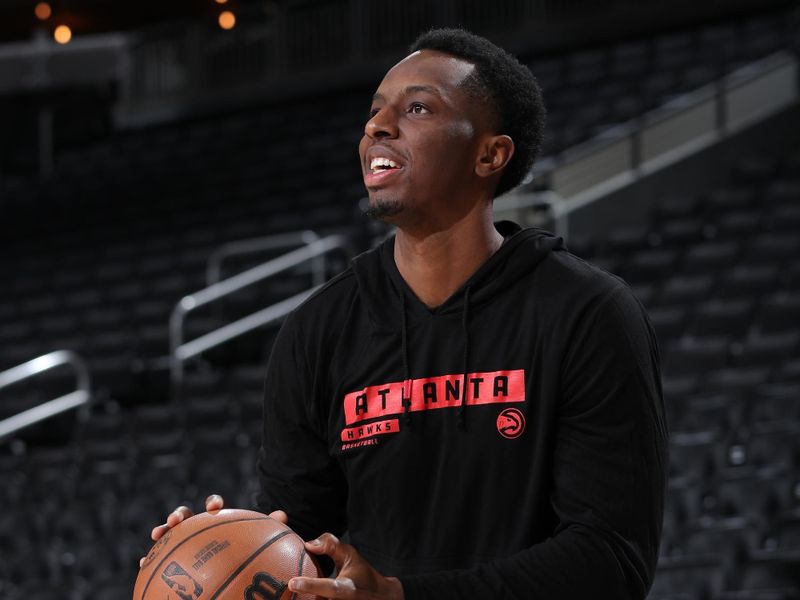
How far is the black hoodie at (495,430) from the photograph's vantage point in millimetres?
1919

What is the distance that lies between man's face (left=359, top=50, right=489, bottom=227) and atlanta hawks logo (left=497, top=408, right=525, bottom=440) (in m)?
0.31

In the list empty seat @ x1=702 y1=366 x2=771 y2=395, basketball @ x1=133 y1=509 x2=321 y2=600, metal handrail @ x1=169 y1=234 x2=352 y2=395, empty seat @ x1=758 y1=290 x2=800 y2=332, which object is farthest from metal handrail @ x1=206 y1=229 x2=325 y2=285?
basketball @ x1=133 y1=509 x2=321 y2=600

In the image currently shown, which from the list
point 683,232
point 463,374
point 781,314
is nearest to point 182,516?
point 463,374

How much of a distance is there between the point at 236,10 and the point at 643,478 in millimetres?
13027

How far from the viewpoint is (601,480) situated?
6.33 feet

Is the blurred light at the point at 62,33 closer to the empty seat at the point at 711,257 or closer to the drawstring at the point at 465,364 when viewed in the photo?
the empty seat at the point at 711,257

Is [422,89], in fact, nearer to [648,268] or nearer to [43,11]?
[648,268]

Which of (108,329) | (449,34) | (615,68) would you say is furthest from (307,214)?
(449,34)

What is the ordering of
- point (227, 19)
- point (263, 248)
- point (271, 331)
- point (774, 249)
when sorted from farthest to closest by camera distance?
point (227, 19)
point (263, 248)
point (271, 331)
point (774, 249)

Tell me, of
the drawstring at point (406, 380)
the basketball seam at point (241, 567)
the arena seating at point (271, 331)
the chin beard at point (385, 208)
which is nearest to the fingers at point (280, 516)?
the basketball seam at point (241, 567)

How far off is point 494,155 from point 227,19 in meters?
12.9

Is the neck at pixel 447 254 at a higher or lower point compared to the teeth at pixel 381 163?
lower

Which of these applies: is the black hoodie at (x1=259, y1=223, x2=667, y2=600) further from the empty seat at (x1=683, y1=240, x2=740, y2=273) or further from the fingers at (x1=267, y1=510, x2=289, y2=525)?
the empty seat at (x1=683, y1=240, x2=740, y2=273)

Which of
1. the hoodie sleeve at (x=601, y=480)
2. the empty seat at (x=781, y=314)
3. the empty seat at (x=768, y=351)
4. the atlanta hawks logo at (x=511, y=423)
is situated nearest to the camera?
the hoodie sleeve at (x=601, y=480)
